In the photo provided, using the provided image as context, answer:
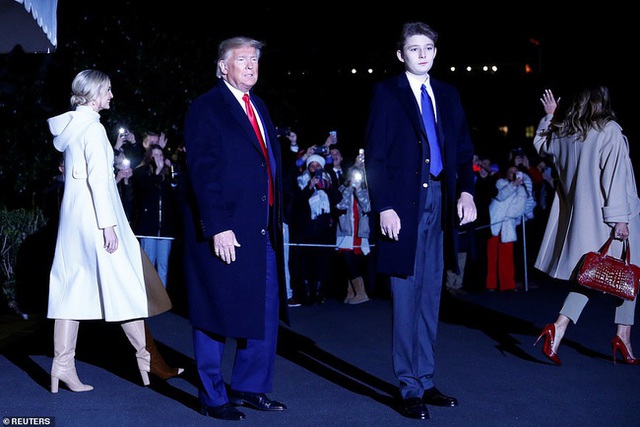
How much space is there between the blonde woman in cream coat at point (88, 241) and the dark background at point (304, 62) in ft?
11.7

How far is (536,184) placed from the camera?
617 inches

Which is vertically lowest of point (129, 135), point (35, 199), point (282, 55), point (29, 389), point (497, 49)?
point (29, 389)

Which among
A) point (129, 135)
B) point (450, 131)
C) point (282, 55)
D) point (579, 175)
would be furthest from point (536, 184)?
point (450, 131)

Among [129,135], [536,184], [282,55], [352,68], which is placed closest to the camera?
[129,135]

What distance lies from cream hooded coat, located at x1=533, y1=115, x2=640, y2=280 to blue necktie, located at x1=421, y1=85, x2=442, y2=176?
1.73 meters

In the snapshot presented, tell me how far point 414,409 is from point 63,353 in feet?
7.62

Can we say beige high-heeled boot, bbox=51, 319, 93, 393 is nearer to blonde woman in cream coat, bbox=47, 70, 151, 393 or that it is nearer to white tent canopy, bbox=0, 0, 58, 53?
blonde woman in cream coat, bbox=47, 70, 151, 393

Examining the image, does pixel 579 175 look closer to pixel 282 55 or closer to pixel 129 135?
pixel 129 135

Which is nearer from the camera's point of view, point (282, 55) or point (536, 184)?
point (536, 184)

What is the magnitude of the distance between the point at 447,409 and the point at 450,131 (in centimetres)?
167

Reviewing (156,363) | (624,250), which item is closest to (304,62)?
(624,250)

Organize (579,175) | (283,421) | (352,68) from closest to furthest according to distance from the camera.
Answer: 1. (283,421)
2. (579,175)
3. (352,68)

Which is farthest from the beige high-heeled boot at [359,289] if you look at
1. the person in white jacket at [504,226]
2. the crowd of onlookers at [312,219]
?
the person in white jacket at [504,226]

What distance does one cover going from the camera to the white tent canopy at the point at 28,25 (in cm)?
641
